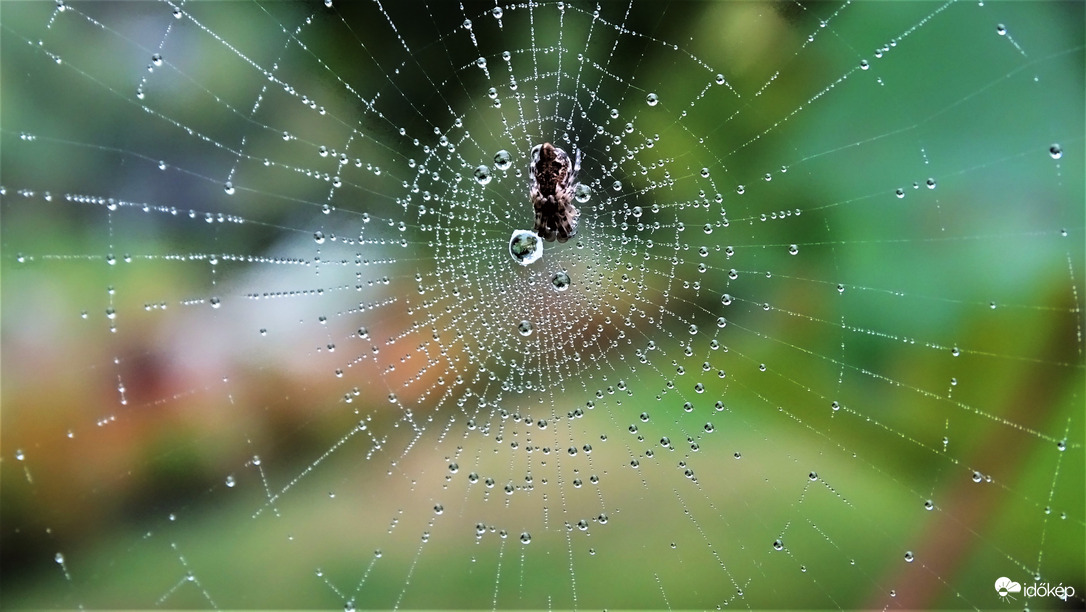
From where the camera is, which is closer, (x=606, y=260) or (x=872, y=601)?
(x=872, y=601)

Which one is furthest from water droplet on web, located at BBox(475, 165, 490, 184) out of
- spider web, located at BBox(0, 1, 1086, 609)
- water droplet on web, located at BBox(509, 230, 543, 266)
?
water droplet on web, located at BBox(509, 230, 543, 266)

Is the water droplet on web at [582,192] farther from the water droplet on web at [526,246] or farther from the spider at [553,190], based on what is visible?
the water droplet on web at [526,246]

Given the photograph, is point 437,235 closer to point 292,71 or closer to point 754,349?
point 292,71

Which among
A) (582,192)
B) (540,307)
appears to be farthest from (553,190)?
(540,307)

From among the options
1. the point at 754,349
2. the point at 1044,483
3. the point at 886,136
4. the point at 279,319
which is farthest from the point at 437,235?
the point at 1044,483

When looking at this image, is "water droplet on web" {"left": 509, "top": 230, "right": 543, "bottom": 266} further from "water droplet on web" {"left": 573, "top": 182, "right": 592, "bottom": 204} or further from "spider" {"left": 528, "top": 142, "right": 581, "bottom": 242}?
"water droplet on web" {"left": 573, "top": 182, "right": 592, "bottom": 204}

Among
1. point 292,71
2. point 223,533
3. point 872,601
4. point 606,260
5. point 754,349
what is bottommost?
point 872,601

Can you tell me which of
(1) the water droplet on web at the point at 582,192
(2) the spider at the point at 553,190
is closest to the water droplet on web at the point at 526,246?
(2) the spider at the point at 553,190
